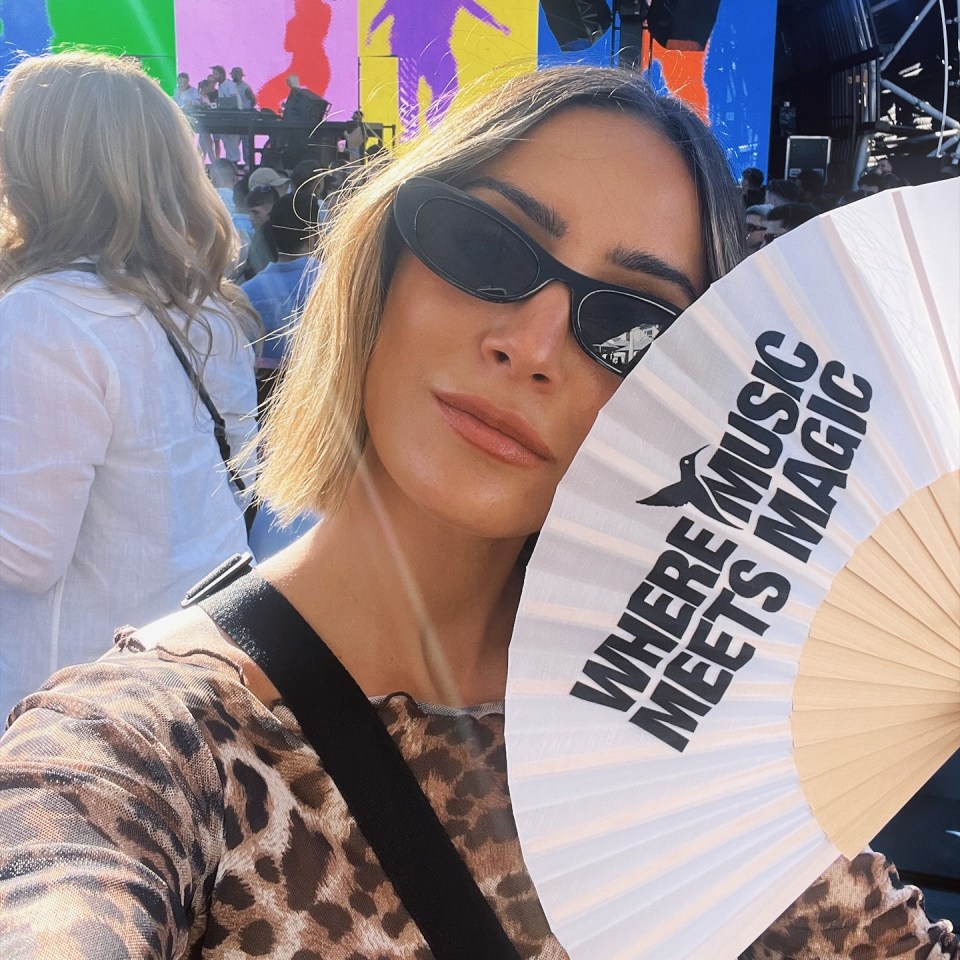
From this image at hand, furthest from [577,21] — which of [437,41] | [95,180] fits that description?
[95,180]

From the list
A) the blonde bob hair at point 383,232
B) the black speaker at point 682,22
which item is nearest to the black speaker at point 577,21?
the black speaker at point 682,22

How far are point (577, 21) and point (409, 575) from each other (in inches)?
83.3

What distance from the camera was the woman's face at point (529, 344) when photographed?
97 cm

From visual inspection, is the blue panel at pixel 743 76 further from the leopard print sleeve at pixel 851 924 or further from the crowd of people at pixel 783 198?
the leopard print sleeve at pixel 851 924

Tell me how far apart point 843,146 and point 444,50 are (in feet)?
3.95

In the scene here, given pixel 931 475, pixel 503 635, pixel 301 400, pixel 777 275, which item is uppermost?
pixel 777 275

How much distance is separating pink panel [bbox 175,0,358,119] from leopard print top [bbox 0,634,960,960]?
247 cm

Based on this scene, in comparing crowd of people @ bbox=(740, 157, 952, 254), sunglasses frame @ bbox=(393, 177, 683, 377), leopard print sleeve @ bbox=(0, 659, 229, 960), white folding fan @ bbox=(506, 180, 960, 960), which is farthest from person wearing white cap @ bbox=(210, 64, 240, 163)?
white folding fan @ bbox=(506, 180, 960, 960)

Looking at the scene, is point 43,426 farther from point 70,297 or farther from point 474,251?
point 474,251

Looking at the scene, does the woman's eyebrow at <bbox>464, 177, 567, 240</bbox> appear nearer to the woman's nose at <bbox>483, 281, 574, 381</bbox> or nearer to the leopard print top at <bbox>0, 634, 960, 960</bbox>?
the woman's nose at <bbox>483, 281, 574, 381</bbox>

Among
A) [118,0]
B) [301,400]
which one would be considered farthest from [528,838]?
[118,0]

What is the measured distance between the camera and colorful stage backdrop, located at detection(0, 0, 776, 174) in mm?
2678

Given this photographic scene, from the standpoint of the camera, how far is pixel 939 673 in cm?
66

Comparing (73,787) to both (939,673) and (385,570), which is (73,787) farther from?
(939,673)
